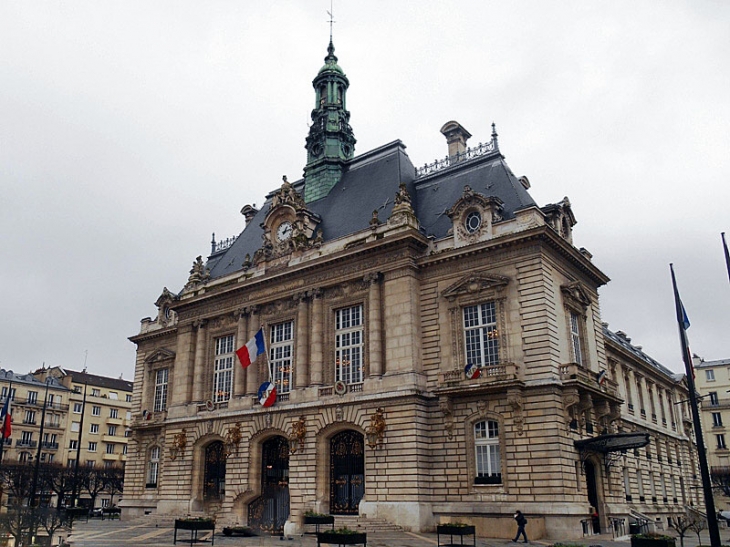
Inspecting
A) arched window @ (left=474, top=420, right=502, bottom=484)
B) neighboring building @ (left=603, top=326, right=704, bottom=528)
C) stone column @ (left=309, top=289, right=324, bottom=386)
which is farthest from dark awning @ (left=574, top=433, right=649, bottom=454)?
stone column @ (left=309, top=289, right=324, bottom=386)

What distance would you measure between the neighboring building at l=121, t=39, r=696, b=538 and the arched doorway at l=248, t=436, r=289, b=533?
0.30 feet

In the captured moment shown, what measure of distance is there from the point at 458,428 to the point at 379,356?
17.2 ft

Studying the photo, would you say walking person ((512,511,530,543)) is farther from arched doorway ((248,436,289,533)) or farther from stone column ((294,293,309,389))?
stone column ((294,293,309,389))

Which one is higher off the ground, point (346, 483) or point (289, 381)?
point (289, 381)

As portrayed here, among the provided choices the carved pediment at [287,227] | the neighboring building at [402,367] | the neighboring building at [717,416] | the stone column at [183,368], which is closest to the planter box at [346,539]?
the neighboring building at [402,367]

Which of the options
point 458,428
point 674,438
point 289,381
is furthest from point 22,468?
point 674,438

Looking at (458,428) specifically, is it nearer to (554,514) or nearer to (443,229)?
(554,514)

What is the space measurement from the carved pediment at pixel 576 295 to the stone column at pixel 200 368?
22097 millimetres

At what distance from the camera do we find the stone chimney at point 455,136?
1657 inches

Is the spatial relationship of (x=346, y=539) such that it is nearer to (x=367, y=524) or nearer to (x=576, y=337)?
(x=367, y=524)

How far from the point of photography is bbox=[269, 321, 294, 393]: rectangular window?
38219 millimetres

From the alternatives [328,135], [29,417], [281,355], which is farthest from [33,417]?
[328,135]

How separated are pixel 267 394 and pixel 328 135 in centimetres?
1887

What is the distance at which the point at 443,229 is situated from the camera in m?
35.9
